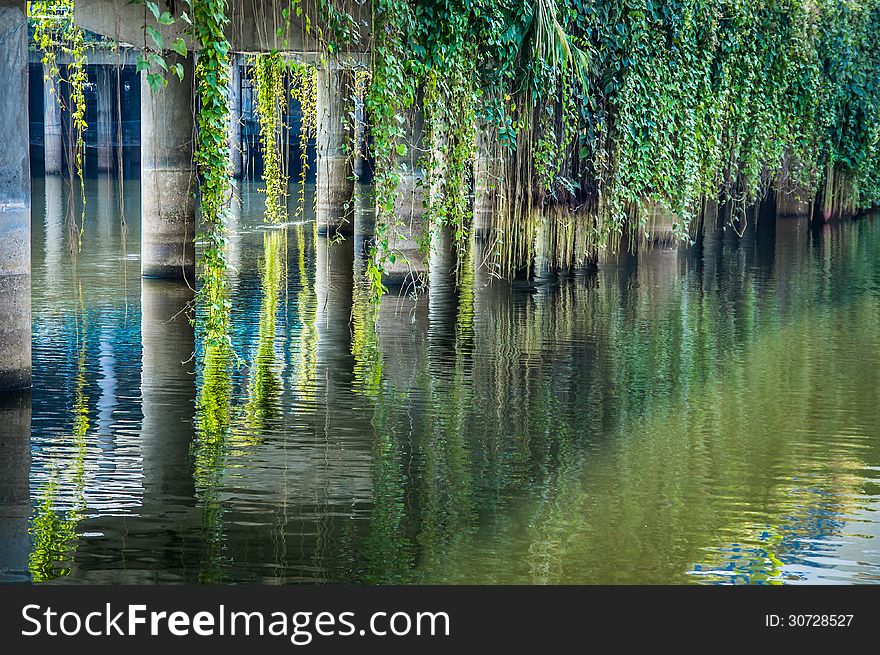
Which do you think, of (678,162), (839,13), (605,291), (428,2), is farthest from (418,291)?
(839,13)

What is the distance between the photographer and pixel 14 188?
7.89 meters

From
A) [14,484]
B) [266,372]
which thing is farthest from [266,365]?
[14,484]

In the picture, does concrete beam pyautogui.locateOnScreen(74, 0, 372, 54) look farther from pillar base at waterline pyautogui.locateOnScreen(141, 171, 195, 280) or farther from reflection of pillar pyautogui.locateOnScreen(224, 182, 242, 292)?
pillar base at waterline pyautogui.locateOnScreen(141, 171, 195, 280)

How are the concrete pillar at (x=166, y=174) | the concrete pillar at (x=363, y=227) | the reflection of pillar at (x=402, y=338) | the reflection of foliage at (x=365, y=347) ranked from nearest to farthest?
1. the reflection of foliage at (x=365, y=347)
2. the reflection of pillar at (x=402, y=338)
3. the concrete pillar at (x=166, y=174)
4. the concrete pillar at (x=363, y=227)

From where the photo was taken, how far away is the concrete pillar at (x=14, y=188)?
7742 mm

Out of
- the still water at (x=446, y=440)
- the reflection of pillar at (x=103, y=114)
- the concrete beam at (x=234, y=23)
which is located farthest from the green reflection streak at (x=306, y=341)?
the reflection of pillar at (x=103, y=114)

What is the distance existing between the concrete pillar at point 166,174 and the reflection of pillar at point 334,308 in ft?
5.29

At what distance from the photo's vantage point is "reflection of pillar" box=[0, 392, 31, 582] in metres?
5.27

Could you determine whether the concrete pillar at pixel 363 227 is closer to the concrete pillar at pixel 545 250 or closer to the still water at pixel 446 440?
the concrete pillar at pixel 545 250

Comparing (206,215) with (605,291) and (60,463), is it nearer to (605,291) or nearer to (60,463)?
(60,463)

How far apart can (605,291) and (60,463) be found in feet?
27.2

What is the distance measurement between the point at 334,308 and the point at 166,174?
2605 mm

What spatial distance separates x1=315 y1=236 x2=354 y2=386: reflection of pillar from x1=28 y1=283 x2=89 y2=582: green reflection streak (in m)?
2.26

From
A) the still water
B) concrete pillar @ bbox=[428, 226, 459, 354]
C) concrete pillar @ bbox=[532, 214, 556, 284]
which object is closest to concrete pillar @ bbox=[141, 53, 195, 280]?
the still water
